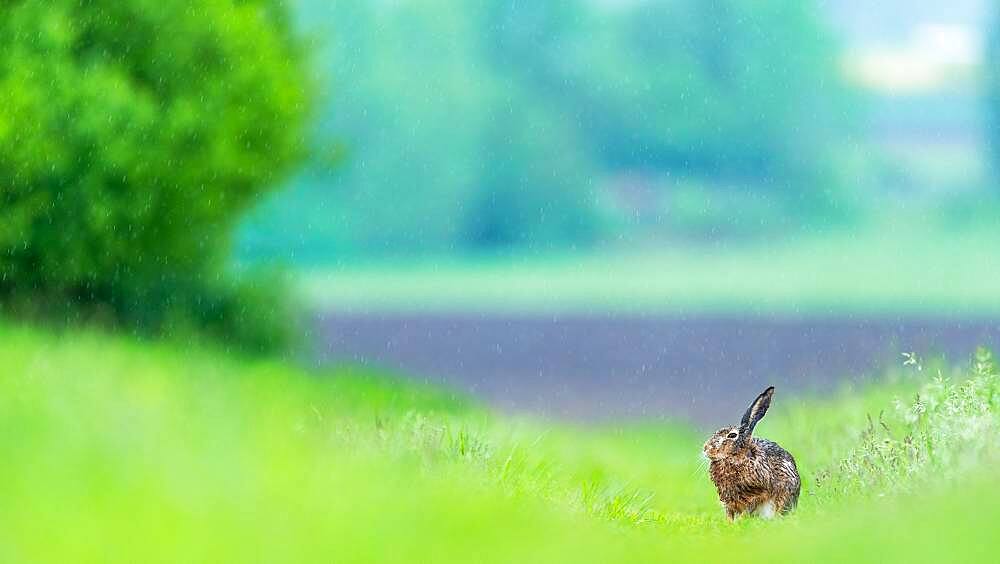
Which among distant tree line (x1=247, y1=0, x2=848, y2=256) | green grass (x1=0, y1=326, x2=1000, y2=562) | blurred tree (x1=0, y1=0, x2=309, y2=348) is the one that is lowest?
green grass (x1=0, y1=326, x2=1000, y2=562)

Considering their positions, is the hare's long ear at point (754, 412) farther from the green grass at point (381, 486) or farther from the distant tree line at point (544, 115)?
the distant tree line at point (544, 115)

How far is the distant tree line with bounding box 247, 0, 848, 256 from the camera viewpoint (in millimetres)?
39500

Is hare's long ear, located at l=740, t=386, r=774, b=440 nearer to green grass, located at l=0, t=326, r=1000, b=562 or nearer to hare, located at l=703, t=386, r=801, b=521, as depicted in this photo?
hare, located at l=703, t=386, r=801, b=521

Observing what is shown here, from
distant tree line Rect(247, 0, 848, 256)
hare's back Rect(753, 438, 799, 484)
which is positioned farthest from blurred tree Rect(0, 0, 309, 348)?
distant tree line Rect(247, 0, 848, 256)

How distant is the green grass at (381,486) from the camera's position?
16.8ft

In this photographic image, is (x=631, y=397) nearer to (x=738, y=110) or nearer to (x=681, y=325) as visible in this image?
(x=681, y=325)

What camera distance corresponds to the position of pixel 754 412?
25.4ft

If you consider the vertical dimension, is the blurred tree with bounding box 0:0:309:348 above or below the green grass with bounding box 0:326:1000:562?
above

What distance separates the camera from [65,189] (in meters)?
14.5

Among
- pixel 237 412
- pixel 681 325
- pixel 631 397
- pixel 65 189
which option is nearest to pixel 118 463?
pixel 237 412

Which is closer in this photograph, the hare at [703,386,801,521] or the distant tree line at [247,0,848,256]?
the hare at [703,386,801,521]

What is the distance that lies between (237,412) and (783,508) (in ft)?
11.1

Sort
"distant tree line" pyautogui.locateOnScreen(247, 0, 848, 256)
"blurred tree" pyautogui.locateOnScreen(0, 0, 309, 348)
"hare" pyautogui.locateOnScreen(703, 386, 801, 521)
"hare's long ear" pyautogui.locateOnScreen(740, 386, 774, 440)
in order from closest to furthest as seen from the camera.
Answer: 1. "hare's long ear" pyautogui.locateOnScreen(740, 386, 774, 440)
2. "hare" pyautogui.locateOnScreen(703, 386, 801, 521)
3. "blurred tree" pyautogui.locateOnScreen(0, 0, 309, 348)
4. "distant tree line" pyautogui.locateOnScreen(247, 0, 848, 256)

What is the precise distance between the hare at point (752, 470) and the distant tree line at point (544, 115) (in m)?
31.2
